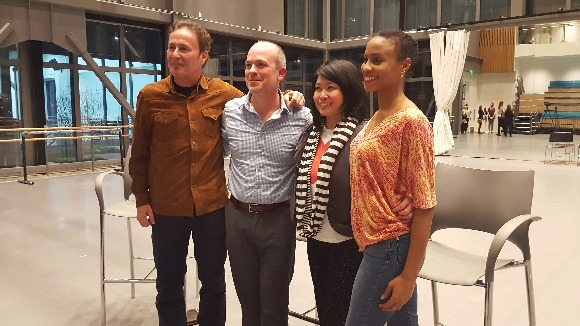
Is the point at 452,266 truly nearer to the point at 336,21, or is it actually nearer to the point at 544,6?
the point at 544,6

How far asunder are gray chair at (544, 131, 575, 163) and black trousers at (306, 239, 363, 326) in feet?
33.1

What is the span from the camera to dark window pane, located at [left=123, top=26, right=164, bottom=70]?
1078 centimetres

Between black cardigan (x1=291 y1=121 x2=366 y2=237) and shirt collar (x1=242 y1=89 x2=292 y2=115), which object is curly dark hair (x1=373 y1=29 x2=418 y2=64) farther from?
shirt collar (x1=242 y1=89 x2=292 y2=115)

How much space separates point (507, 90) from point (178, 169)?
22.3 meters

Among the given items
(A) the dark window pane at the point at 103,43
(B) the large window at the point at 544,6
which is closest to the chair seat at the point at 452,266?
(A) the dark window pane at the point at 103,43

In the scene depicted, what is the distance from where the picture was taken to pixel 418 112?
50.8 inches

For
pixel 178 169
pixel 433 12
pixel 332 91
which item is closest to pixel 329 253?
pixel 332 91

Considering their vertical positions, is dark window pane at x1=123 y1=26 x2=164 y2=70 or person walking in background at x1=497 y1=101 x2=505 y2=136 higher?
dark window pane at x1=123 y1=26 x2=164 y2=70

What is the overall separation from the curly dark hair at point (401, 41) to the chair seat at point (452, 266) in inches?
39.9

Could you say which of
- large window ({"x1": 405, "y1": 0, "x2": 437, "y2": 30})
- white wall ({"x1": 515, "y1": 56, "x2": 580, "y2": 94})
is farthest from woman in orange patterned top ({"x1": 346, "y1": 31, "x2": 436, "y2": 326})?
white wall ({"x1": 515, "y1": 56, "x2": 580, "y2": 94})

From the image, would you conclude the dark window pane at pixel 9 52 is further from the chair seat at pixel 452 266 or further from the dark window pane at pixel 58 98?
the chair seat at pixel 452 266

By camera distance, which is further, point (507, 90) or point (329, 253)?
point (507, 90)

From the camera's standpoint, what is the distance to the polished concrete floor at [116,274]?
2.80 meters

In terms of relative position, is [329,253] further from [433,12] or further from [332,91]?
[433,12]
